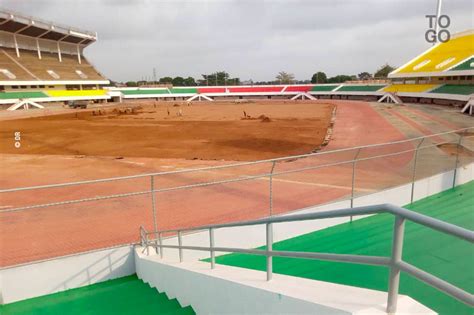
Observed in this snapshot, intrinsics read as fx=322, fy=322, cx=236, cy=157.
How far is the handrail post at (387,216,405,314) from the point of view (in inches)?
84.6

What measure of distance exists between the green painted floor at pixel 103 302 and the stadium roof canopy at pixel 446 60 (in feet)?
199

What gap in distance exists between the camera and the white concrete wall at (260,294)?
8.14ft

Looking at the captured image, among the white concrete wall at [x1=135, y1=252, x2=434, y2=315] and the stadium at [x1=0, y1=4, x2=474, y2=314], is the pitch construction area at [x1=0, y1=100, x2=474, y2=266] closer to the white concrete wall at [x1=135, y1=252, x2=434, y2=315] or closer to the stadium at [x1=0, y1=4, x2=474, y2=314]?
the stadium at [x1=0, y1=4, x2=474, y2=314]

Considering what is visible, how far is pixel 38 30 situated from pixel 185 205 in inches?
3818

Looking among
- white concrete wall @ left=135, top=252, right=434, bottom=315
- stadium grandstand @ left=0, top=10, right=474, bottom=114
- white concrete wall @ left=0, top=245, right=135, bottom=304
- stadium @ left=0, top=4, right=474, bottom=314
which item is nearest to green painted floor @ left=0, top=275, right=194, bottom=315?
stadium @ left=0, top=4, right=474, bottom=314

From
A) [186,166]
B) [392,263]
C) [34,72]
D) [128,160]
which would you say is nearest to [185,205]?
[186,166]

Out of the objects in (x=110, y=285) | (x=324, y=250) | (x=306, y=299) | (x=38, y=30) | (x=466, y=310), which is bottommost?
(x=110, y=285)

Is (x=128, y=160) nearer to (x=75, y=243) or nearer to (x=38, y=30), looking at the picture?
(x=75, y=243)

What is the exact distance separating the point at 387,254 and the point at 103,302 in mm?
5774

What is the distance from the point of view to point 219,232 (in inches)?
318

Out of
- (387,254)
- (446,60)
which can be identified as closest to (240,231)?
(387,254)

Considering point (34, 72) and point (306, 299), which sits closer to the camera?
point (306, 299)

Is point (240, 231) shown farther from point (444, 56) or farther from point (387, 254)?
point (444, 56)

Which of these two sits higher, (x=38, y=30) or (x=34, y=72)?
(x=38, y=30)
